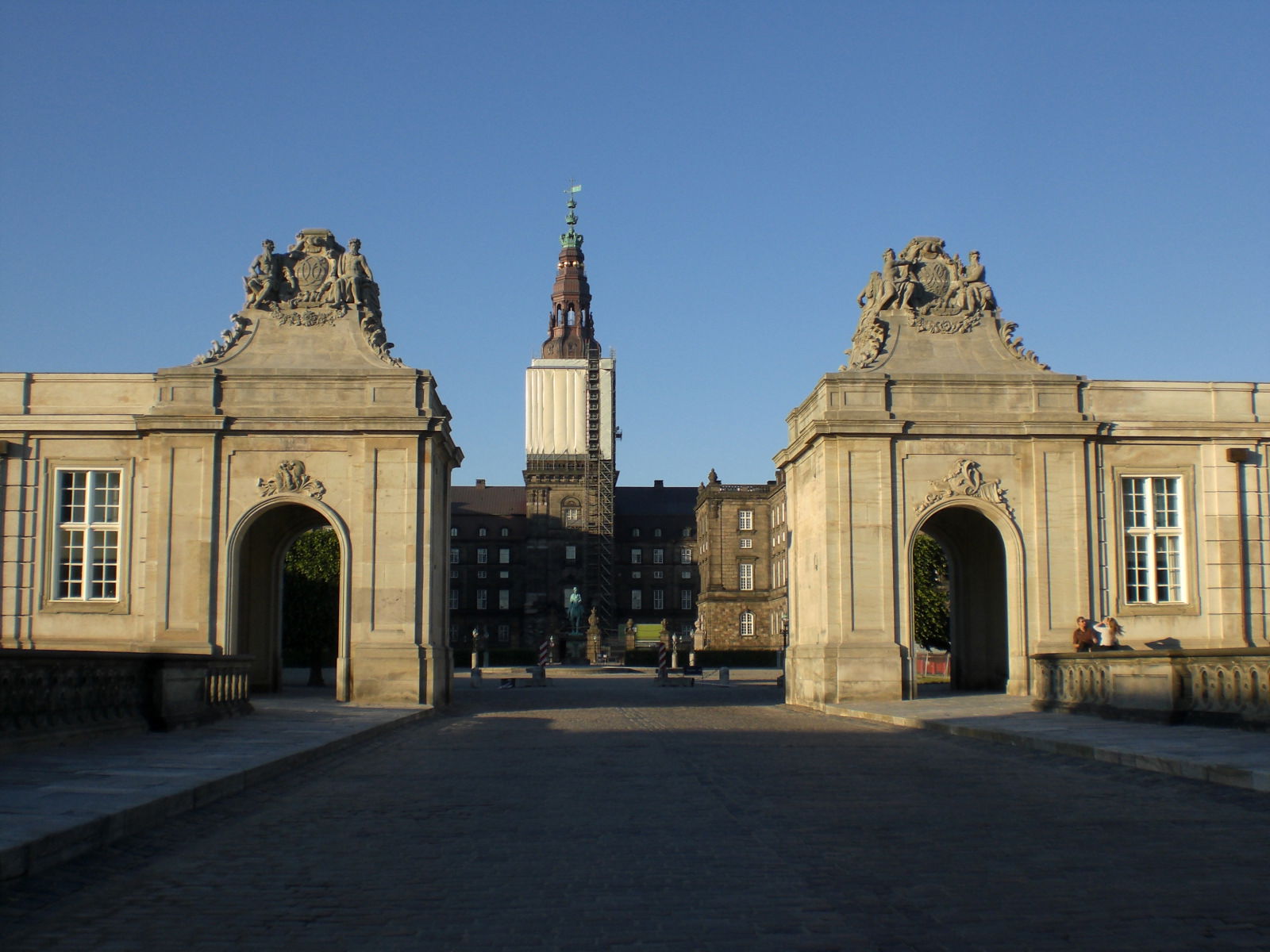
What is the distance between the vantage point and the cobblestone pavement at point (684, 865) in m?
6.65

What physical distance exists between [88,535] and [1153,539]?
883 inches

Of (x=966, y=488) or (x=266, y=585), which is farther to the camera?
(x=266, y=585)

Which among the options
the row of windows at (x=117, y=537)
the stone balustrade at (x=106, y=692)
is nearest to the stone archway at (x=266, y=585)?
the row of windows at (x=117, y=537)

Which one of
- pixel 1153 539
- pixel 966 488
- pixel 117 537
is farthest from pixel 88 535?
pixel 1153 539

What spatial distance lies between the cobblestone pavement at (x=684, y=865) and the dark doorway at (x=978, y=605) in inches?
695

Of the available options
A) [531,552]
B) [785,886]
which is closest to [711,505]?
[531,552]

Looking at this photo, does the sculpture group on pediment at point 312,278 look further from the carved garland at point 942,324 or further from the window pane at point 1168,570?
the window pane at point 1168,570

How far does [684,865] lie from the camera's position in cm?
848

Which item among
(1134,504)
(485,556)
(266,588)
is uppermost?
(485,556)

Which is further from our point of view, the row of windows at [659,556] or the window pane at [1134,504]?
the row of windows at [659,556]

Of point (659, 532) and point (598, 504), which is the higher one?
point (598, 504)

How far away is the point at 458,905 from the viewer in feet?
24.0

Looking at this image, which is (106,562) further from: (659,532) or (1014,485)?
(659,532)

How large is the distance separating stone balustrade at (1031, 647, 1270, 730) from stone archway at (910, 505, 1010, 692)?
987 centimetres
